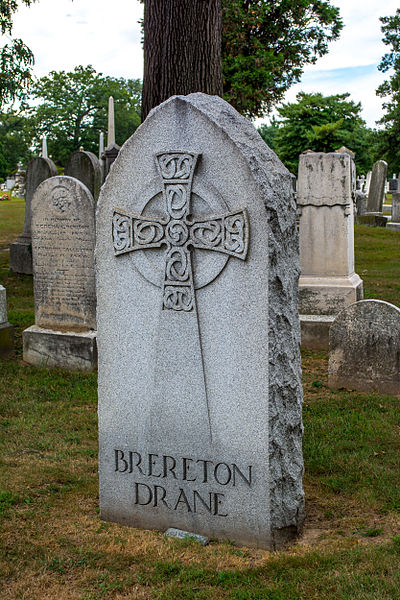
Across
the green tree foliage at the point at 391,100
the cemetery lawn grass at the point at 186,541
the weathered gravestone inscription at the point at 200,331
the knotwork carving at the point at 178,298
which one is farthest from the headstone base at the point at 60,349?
the green tree foliage at the point at 391,100

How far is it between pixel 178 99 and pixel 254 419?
1722 mm

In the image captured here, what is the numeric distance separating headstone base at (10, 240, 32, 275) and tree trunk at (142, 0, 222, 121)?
6.50m

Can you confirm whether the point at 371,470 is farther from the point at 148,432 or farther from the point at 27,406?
the point at 27,406

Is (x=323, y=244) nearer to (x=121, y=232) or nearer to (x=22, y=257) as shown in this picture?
(x=121, y=232)

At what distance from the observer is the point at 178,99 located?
3668mm

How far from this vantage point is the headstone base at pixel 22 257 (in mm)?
14084

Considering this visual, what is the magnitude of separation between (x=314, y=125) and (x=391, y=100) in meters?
12.8

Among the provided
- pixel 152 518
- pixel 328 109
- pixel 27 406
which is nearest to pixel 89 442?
pixel 27 406

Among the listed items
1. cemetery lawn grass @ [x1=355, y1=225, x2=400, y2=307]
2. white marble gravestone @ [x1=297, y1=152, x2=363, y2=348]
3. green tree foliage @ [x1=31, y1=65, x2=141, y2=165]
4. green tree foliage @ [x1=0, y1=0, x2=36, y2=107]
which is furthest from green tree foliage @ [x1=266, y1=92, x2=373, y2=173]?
green tree foliage @ [x1=31, y1=65, x2=141, y2=165]

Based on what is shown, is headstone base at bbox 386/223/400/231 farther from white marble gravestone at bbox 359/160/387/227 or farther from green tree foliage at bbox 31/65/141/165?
green tree foliage at bbox 31/65/141/165

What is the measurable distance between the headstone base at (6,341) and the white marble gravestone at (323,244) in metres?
3.61

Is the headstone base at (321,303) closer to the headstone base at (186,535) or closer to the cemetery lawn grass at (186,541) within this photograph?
the cemetery lawn grass at (186,541)

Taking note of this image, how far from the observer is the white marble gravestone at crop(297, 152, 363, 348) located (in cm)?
874

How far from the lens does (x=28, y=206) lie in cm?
1401
